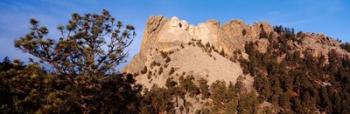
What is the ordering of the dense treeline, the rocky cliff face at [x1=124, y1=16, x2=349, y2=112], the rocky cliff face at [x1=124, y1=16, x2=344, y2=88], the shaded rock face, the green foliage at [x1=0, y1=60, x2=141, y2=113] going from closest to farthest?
the green foliage at [x1=0, y1=60, x2=141, y2=113] < the rocky cliff face at [x1=124, y1=16, x2=349, y2=112] < the shaded rock face < the rocky cliff face at [x1=124, y1=16, x2=344, y2=88] < the dense treeline

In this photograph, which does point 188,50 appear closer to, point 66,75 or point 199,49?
point 199,49

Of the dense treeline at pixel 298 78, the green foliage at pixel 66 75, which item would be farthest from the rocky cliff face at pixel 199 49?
the green foliage at pixel 66 75

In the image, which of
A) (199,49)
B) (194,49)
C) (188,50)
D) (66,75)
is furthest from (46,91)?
(199,49)

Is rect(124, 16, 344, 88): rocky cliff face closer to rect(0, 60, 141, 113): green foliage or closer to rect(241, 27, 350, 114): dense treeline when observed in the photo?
rect(241, 27, 350, 114): dense treeline

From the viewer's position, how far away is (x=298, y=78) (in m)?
92.4

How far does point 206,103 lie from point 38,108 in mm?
51356

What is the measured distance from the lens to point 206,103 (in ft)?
246

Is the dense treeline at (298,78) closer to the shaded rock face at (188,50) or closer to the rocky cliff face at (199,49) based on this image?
the rocky cliff face at (199,49)

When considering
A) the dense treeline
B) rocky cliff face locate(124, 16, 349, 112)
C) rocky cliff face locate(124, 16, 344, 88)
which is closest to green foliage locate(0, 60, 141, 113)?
rocky cliff face locate(124, 16, 349, 112)

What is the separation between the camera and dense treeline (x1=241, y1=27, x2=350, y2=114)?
8462 centimetres

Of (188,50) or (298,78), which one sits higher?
(188,50)

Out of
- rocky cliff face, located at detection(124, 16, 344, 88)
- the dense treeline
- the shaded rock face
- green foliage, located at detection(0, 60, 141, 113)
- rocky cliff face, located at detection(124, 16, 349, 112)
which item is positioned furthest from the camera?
the dense treeline

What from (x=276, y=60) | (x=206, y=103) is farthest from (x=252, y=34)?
(x=206, y=103)

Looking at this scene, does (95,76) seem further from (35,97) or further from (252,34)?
(252,34)
